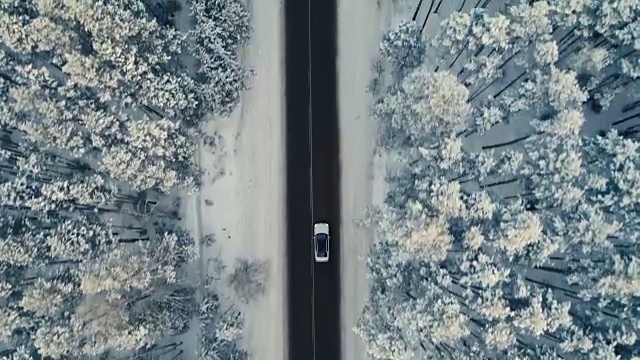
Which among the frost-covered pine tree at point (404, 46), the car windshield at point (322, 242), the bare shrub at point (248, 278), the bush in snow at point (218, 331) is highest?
the frost-covered pine tree at point (404, 46)

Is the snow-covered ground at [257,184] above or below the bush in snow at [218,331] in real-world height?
above

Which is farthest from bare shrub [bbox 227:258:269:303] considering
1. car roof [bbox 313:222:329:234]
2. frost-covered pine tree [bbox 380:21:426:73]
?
frost-covered pine tree [bbox 380:21:426:73]

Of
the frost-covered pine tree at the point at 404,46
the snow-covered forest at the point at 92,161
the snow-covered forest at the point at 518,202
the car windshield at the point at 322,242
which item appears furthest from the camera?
the car windshield at the point at 322,242

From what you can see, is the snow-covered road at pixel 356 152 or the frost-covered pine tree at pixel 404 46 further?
the snow-covered road at pixel 356 152

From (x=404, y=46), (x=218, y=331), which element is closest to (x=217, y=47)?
(x=404, y=46)

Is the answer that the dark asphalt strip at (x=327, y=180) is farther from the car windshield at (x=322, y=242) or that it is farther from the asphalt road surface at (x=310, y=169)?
the car windshield at (x=322, y=242)

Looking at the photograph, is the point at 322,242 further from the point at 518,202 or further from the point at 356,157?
the point at 518,202

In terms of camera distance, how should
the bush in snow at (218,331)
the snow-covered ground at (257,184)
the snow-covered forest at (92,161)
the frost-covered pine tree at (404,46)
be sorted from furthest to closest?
1. the snow-covered ground at (257,184)
2. the bush in snow at (218,331)
3. the frost-covered pine tree at (404,46)
4. the snow-covered forest at (92,161)

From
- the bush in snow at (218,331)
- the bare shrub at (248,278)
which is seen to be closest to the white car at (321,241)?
the bare shrub at (248,278)
